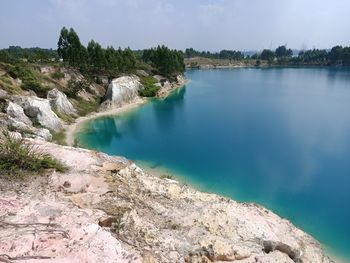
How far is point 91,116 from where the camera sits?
186 feet

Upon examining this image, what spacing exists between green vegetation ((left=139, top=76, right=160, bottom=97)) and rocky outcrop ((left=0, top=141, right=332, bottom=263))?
5958 cm

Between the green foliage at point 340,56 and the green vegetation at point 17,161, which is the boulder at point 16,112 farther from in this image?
the green foliage at point 340,56

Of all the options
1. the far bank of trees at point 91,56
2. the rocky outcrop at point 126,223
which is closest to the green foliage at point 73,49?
the far bank of trees at point 91,56

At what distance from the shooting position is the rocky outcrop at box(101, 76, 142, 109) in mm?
63022

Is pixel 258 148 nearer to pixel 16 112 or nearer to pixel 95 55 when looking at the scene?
pixel 16 112

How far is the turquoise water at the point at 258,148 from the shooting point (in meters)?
26.4

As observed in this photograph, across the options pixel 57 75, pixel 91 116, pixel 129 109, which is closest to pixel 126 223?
pixel 91 116

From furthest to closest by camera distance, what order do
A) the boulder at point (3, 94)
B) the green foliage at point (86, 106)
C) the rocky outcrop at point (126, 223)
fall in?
the green foliage at point (86, 106) → the boulder at point (3, 94) → the rocky outcrop at point (126, 223)

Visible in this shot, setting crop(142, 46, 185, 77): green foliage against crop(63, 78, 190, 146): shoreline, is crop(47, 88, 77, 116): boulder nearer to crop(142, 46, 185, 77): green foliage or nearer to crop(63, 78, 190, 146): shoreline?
crop(63, 78, 190, 146): shoreline

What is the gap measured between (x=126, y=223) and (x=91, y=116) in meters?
47.2

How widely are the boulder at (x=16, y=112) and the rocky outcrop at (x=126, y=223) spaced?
77.9ft

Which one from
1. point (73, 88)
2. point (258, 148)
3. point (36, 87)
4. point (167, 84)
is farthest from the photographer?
point (167, 84)

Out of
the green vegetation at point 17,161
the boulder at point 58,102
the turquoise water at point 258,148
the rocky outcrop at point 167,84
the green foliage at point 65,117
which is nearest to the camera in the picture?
the green vegetation at point 17,161

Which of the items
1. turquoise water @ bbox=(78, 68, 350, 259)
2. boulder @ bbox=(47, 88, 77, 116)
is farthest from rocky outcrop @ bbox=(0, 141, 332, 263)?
boulder @ bbox=(47, 88, 77, 116)
